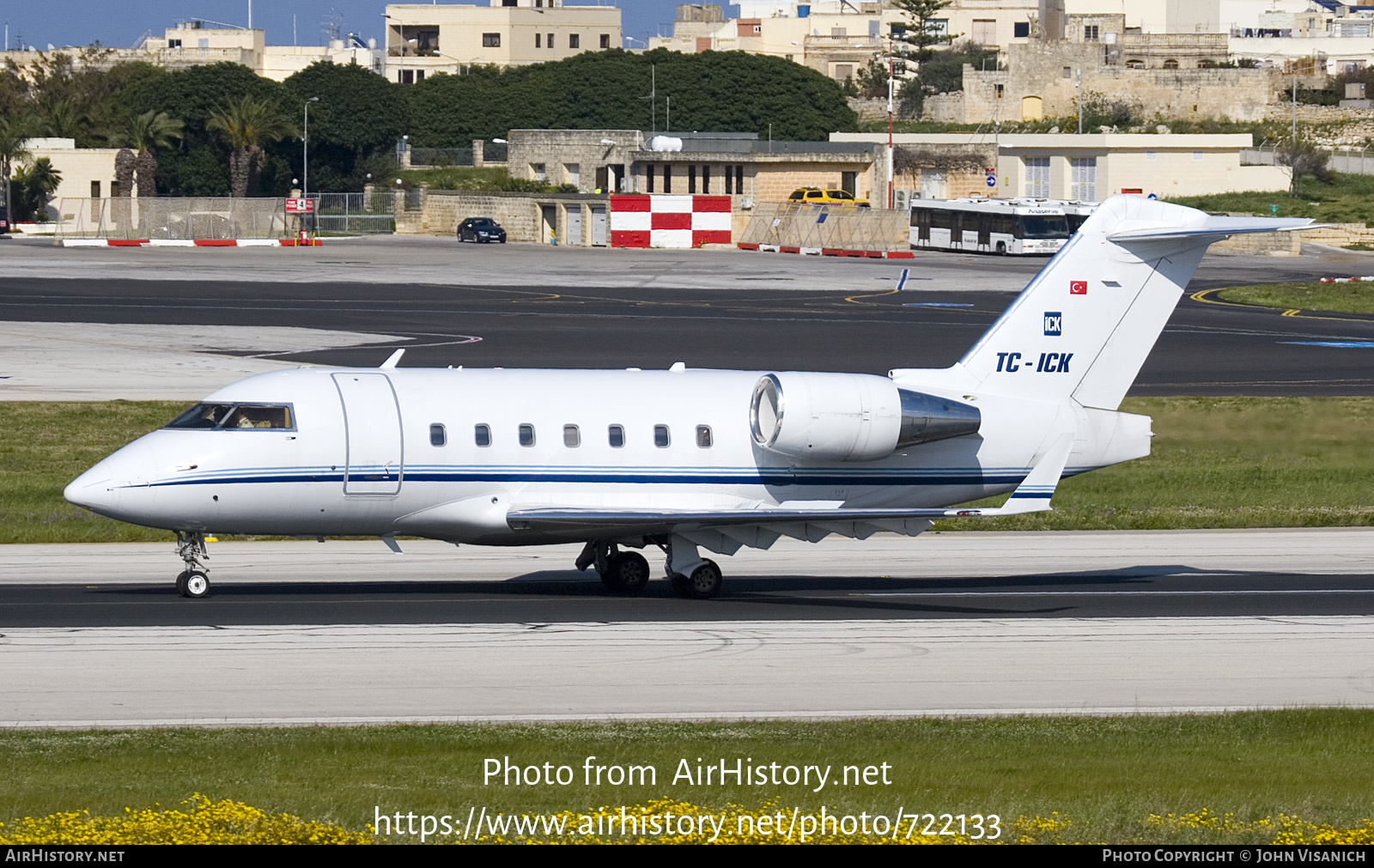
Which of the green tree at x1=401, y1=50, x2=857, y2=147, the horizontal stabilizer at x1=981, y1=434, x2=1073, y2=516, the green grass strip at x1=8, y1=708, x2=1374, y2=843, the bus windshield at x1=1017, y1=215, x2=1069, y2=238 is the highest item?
the green tree at x1=401, y1=50, x2=857, y2=147

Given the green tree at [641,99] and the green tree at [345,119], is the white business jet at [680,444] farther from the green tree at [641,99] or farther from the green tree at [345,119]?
the green tree at [641,99]

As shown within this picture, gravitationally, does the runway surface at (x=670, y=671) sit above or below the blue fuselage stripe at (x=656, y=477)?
below

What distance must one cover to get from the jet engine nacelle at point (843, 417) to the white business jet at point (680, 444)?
0.11 ft

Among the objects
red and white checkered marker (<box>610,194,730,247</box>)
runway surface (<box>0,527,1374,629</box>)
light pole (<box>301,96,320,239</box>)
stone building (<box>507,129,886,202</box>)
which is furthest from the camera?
light pole (<box>301,96,320,239</box>)

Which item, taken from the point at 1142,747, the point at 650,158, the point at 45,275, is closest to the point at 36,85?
the point at 650,158

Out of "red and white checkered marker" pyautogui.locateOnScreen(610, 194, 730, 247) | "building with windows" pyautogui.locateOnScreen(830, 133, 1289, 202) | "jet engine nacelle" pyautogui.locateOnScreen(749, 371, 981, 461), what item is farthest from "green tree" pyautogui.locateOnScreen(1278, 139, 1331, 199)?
"jet engine nacelle" pyautogui.locateOnScreen(749, 371, 981, 461)

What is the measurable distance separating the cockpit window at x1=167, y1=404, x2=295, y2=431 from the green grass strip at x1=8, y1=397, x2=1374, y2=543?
747 centimetres

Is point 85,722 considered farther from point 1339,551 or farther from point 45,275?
point 45,275

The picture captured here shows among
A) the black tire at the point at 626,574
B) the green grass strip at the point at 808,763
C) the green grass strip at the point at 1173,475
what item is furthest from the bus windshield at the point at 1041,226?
the green grass strip at the point at 808,763

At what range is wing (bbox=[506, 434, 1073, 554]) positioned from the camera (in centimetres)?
2455

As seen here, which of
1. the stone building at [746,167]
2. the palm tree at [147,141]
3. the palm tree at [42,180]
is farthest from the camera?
the palm tree at [147,141]

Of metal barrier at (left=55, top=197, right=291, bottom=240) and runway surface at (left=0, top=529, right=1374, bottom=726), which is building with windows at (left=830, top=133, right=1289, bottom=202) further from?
runway surface at (left=0, top=529, right=1374, bottom=726)

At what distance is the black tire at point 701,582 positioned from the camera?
1027 inches
